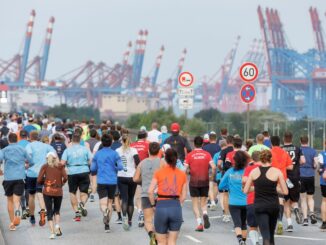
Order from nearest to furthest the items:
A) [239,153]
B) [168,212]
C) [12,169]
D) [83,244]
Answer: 1. [168,212]
2. [239,153]
3. [83,244]
4. [12,169]

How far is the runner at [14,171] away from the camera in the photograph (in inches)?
628

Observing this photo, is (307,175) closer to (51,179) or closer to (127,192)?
(127,192)

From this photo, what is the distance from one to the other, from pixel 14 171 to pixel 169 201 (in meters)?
5.77

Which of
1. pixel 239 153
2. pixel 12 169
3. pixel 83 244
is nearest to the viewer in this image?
pixel 239 153

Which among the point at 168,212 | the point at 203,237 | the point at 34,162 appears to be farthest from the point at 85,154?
the point at 168,212

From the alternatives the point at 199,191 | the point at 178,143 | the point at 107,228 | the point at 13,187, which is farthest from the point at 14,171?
the point at 178,143

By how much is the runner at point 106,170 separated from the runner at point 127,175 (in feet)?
0.80

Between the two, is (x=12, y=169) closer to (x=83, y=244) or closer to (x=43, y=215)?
(x=43, y=215)

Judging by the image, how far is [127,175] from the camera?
1585cm

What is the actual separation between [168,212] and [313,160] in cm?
671

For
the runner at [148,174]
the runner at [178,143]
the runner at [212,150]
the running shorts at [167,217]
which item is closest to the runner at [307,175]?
the runner at [212,150]

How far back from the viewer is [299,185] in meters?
16.7

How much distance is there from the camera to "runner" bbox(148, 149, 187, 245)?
10641mm

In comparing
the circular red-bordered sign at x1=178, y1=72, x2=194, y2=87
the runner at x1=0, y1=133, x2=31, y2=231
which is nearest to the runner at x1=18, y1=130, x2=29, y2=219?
the runner at x1=0, y1=133, x2=31, y2=231
